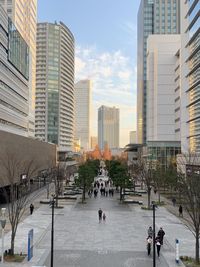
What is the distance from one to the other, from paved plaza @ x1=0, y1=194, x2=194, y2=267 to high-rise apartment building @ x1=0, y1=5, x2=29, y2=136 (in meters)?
34.0

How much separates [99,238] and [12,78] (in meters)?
→ 55.2

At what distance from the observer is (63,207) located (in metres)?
47.5

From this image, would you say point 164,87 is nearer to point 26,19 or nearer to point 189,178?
point 26,19

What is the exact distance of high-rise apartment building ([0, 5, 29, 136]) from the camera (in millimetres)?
70812

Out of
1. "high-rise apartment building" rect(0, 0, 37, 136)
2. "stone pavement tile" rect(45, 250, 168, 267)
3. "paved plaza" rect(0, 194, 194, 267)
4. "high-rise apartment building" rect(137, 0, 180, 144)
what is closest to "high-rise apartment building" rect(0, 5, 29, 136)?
"high-rise apartment building" rect(0, 0, 37, 136)

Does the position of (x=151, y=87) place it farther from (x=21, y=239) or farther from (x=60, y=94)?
(x=21, y=239)

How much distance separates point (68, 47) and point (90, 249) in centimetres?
17906

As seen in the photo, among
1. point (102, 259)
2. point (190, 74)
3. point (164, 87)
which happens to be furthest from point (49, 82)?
point (102, 259)

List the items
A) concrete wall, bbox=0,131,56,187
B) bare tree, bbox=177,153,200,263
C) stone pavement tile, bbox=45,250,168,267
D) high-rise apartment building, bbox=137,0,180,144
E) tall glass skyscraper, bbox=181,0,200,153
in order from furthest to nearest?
high-rise apartment building, bbox=137,0,180,144, tall glass skyscraper, bbox=181,0,200,153, concrete wall, bbox=0,131,56,187, bare tree, bbox=177,153,200,263, stone pavement tile, bbox=45,250,168,267

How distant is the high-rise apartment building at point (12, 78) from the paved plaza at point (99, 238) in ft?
112

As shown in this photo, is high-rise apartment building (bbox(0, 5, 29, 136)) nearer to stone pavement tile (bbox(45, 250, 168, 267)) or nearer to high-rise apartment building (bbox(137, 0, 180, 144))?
stone pavement tile (bbox(45, 250, 168, 267))

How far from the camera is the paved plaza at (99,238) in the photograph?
73.0 feet

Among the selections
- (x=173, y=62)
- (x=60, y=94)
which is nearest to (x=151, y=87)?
(x=173, y=62)

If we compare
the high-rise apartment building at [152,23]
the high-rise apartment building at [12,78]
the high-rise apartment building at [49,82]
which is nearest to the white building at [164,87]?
the high-rise apartment building at [12,78]
